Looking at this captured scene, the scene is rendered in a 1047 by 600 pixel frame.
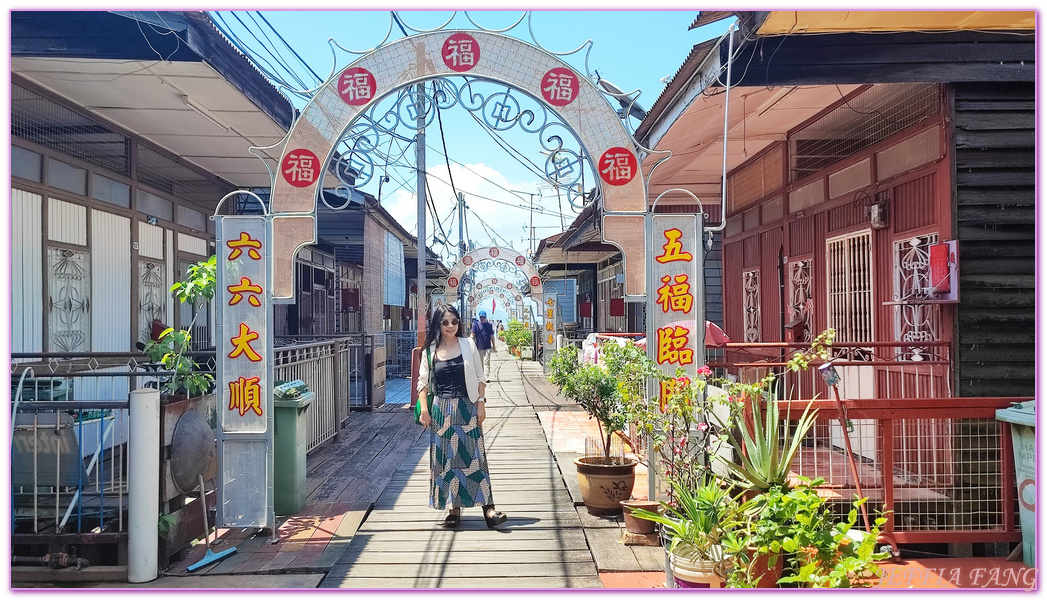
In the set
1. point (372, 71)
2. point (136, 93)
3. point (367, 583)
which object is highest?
point (136, 93)

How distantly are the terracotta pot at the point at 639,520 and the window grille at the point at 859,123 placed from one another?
152 inches

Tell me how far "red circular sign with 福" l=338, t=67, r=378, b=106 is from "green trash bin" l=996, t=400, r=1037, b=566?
15.3 feet

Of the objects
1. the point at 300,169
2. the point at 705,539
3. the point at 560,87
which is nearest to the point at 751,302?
the point at 560,87

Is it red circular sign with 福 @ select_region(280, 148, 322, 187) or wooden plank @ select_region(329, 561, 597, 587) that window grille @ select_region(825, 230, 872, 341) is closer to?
wooden plank @ select_region(329, 561, 597, 587)

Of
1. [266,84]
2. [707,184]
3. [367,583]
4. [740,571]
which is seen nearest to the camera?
[740,571]

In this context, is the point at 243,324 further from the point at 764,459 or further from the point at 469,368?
the point at 764,459

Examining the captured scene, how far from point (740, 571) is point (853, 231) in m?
4.81

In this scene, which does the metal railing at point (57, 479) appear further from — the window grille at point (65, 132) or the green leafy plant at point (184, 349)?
the window grille at point (65, 132)

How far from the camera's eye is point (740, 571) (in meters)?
3.47

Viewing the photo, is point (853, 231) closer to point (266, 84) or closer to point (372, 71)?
point (372, 71)

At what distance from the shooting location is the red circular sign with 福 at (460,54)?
5.23 m

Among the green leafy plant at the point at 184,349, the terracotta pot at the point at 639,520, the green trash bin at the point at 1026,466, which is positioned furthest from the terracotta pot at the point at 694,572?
the green leafy plant at the point at 184,349

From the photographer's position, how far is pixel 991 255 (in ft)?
18.8

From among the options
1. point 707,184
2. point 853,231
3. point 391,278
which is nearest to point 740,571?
point 853,231
